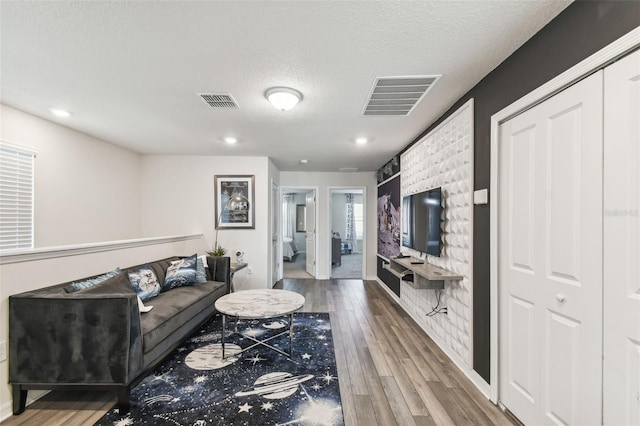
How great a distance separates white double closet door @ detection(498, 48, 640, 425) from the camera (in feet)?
3.78

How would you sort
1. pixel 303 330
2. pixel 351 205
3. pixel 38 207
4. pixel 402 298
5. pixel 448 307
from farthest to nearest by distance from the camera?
pixel 351 205
pixel 402 298
pixel 303 330
pixel 38 207
pixel 448 307

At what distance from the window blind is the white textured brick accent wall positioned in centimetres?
422

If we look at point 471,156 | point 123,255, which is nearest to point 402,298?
point 471,156

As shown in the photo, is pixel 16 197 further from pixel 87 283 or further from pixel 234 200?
pixel 234 200

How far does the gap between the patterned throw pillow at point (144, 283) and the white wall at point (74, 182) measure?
1.17 m

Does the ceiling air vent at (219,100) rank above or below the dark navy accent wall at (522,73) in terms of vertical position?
above

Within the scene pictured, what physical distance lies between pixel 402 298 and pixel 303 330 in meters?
1.71

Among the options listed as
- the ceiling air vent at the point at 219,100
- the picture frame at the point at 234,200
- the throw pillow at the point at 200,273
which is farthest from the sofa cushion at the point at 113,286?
the picture frame at the point at 234,200

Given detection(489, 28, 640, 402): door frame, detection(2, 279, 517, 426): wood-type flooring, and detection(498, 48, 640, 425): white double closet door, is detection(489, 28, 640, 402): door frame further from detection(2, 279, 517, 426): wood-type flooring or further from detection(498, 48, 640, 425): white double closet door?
detection(2, 279, 517, 426): wood-type flooring

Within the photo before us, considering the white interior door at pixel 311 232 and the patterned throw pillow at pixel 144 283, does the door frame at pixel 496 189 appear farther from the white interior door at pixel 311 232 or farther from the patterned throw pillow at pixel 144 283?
the white interior door at pixel 311 232

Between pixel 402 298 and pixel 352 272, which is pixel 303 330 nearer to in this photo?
pixel 402 298

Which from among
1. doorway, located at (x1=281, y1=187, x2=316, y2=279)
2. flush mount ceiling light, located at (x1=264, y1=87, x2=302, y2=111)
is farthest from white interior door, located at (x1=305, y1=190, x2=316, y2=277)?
flush mount ceiling light, located at (x1=264, y1=87, x2=302, y2=111)

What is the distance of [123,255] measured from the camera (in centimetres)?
290

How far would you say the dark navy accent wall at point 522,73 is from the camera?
1.22m
